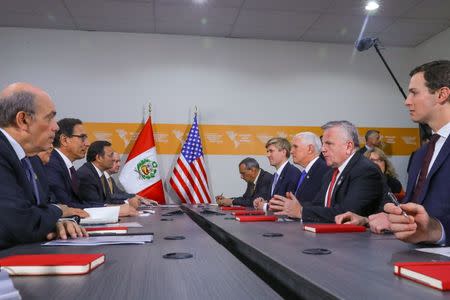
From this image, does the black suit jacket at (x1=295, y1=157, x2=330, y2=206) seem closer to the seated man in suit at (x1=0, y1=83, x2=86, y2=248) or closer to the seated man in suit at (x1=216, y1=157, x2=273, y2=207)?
the seated man in suit at (x1=216, y1=157, x2=273, y2=207)

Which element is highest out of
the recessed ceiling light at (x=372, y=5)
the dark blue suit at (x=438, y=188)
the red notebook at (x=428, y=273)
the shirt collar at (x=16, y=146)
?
the recessed ceiling light at (x=372, y=5)

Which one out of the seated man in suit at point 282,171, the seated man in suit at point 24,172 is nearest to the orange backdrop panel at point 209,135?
the seated man in suit at point 282,171

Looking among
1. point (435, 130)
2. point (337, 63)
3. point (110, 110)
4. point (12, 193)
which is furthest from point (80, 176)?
point (337, 63)

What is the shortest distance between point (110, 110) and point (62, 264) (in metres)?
5.36

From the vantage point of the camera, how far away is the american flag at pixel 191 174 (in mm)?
5871

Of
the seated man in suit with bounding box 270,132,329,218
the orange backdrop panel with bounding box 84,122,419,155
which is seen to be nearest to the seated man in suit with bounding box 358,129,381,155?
the orange backdrop panel with bounding box 84,122,419,155

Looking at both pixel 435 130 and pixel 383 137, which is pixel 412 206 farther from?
pixel 383 137

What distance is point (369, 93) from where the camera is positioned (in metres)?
Answer: 6.56

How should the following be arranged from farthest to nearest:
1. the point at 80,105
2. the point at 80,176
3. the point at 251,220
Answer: the point at 80,105 < the point at 80,176 < the point at 251,220

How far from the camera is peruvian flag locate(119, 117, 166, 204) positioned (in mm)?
5750

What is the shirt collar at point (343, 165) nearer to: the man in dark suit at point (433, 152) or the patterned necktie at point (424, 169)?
the man in dark suit at point (433, 152)

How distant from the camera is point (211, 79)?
6258mm

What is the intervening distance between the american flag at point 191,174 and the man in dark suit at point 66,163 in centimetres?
226

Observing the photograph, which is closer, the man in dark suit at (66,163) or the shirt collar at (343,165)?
the shirt collar at (343,165)
